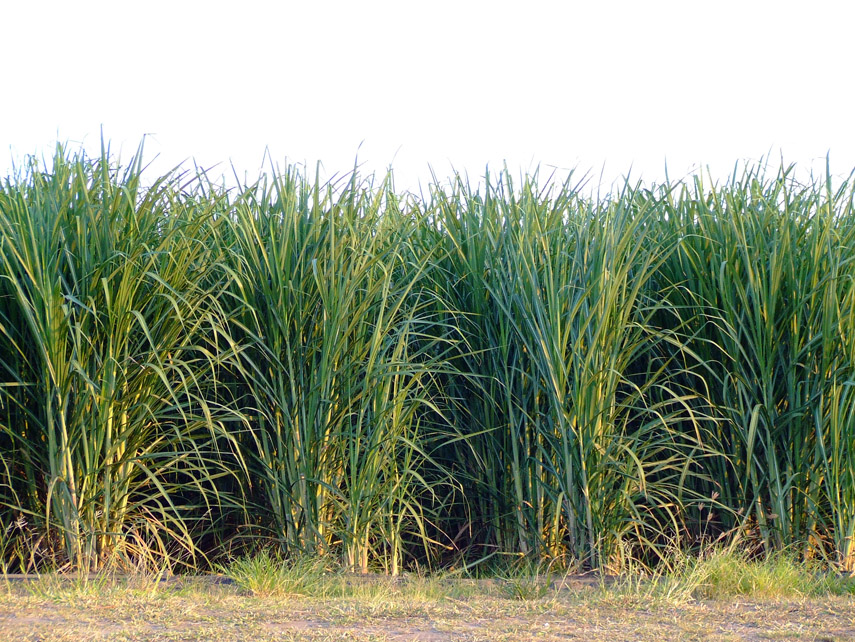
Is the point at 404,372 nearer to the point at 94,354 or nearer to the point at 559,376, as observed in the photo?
the point at 559,376

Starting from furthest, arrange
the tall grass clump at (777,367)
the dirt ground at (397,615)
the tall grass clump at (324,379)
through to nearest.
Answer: the tall grass clump at (777,367)
the tall grass clump at (324,379)
the dirt ground at (397,615)

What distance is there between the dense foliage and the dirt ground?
461 mm

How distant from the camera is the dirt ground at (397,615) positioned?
2.71m

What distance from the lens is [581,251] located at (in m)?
3.78

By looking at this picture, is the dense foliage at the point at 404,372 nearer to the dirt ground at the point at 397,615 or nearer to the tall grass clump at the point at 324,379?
the tall grass clump at the point at 324,379

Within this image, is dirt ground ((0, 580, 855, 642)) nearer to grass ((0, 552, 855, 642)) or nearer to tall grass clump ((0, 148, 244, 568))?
grass ((0, 552, 855, 642))

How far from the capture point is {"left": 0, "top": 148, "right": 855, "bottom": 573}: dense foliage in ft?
11.5

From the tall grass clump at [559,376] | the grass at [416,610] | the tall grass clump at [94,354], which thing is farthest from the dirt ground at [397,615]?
the tall grass clump at [559,376]

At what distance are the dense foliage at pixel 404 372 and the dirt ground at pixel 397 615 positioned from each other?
1.51 ft

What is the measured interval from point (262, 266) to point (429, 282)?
88cm

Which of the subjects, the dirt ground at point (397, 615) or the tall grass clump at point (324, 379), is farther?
the tall grass clump at point (324, 379)

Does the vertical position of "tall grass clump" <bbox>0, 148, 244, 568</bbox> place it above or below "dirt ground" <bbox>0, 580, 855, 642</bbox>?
above

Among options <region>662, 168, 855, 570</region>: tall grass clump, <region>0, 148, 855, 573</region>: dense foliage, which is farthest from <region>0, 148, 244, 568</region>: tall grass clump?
<region>662, 168, 855, 570</region>: tall grass clump

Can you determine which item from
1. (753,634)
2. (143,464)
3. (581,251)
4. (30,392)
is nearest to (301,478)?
(143,464)
